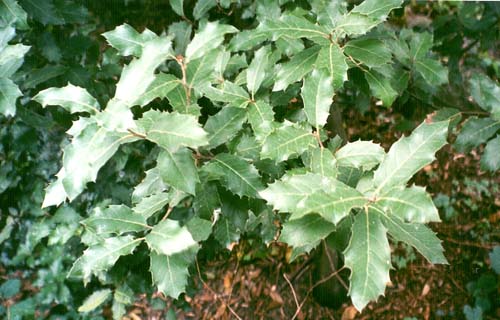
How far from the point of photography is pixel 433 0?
4.04m

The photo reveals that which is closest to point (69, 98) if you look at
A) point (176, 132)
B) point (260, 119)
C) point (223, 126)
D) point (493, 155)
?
point (176, 132)

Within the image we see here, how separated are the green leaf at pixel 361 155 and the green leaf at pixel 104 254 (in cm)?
56

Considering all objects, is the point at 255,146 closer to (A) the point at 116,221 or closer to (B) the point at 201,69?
(B) the point at 201,69

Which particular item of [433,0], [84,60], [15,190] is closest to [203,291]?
[15,190]

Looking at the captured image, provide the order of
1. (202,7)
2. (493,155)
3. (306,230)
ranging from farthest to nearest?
(202,7)
(493,155)
(306,230)

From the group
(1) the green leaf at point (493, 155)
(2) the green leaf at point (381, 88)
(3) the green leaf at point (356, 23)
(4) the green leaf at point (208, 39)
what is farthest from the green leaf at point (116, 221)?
(1) the green leaf at point (493, 155)

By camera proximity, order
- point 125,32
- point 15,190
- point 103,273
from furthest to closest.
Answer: point 15,190 < point 103,273 < point 125,32

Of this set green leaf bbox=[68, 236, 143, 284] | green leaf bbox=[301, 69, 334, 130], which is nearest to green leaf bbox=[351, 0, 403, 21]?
green leaf bbox=[301, 69, 334, 130]

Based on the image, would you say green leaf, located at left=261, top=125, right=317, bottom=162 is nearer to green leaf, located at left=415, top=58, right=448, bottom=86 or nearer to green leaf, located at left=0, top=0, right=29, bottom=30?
green leaf, located at left=415, top=58, right=448, bottom=86

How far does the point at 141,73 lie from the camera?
40.8 inches

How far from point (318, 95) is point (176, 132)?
0.40 metres

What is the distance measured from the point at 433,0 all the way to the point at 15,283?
3856 millimetres

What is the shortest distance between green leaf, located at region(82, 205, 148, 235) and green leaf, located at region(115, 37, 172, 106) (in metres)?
0.33

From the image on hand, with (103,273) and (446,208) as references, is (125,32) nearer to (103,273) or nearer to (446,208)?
(103,273)
